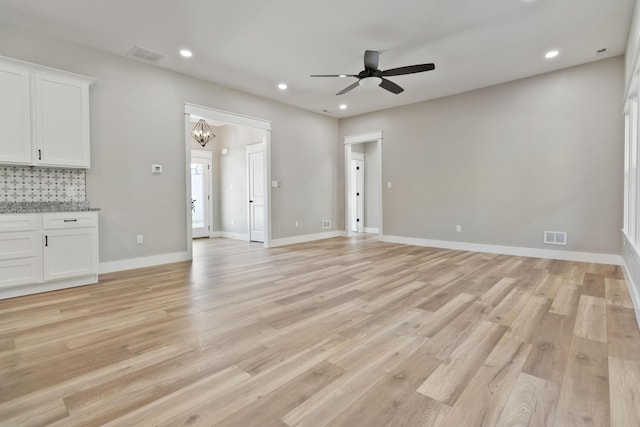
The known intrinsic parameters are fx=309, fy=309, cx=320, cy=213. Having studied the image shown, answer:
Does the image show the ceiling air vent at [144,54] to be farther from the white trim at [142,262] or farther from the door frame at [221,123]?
the white trim at [142,262]

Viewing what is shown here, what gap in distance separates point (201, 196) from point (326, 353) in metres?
7.01

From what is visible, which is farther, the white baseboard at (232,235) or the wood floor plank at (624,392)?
the white baseboard at (232,235)

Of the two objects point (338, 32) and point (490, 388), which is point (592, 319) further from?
point (338, 32)

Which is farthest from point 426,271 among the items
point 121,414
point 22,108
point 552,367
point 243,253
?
point 22,108

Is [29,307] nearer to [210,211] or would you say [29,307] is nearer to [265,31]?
[265,31]

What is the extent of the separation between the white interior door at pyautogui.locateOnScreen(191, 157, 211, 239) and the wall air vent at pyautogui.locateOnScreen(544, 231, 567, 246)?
23.9 feet

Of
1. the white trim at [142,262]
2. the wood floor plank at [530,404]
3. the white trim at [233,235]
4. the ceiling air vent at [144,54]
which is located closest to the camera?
the wood floor plank at [530,404]

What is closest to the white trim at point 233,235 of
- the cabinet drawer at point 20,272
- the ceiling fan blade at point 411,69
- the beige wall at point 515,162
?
the beige wall at point 515,162

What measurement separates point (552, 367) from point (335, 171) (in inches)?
250

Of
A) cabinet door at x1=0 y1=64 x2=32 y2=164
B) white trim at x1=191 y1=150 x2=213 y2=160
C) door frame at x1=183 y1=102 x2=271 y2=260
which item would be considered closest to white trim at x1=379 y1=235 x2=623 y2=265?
door frame at x1=183 y1=102 x2=271 y2=260

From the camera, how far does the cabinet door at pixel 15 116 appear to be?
325 centimetres

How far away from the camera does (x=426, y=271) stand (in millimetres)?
4133

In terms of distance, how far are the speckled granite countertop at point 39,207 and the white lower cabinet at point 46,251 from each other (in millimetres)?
49

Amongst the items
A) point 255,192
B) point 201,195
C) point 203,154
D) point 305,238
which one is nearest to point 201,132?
point 203,154
